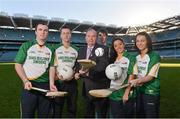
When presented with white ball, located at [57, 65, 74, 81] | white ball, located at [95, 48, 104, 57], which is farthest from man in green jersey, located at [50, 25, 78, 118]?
white ball, located at [95, 48, 104, 57]

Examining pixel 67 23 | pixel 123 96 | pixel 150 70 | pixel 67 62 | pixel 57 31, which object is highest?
pixel 67 23

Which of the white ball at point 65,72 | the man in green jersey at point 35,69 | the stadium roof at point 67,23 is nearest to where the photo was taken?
the man in green jersey at point 35,69

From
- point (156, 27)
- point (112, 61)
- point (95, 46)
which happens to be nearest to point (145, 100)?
point (112, 61)

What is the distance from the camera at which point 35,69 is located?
538 cm

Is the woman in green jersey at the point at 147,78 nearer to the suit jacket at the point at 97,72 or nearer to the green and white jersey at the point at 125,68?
the green and white jersey at the point at 125,68

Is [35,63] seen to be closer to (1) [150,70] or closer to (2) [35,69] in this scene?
(2) [35,69]

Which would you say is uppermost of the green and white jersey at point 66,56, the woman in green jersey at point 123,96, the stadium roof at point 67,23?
the stadium roof at point 67,23

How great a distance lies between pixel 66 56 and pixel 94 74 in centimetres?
65

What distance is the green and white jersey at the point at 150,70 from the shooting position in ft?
18.4

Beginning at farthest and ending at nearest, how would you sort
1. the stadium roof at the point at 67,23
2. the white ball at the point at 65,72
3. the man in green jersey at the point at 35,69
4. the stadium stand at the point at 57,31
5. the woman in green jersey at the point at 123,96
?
the stadium stand at the point at 57,31 < the stadium roof at the point at 67,23 < the white ball at the point at 65,72 < the woman in green jersey at the point at 123,96 < the man in green jersey at the point at 35,69

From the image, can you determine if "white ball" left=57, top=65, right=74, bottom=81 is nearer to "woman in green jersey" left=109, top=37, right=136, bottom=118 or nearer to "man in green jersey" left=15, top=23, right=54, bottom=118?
"man in green jersey" left=15, top=23, right=54, bottom=118

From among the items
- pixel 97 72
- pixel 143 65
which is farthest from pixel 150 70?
pixel 97 72

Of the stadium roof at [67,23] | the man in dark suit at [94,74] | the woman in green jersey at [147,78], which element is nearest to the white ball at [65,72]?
the man in dark suit at [94,74]

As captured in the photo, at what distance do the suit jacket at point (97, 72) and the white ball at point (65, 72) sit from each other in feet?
0.52
